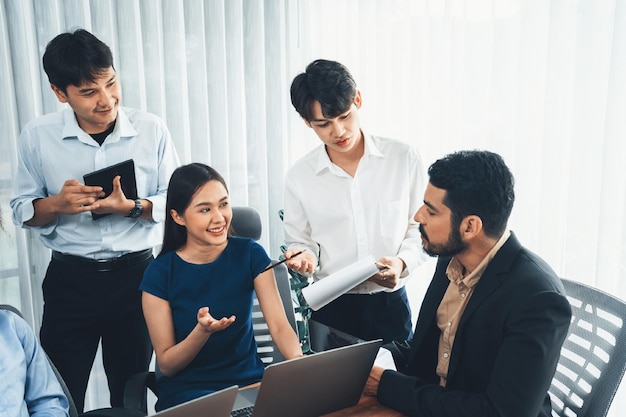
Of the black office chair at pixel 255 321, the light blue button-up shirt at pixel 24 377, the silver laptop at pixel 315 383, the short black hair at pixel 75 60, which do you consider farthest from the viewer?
the short black hair at pixel 75 60

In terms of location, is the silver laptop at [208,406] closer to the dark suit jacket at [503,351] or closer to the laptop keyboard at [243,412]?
the laptop keyboard at [243,412]

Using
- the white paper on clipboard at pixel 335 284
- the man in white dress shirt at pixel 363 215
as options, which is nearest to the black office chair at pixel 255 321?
the man in white dress shirt at pixel 363 215

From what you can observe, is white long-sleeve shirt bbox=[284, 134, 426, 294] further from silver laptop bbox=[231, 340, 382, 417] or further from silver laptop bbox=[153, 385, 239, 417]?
silver laptop bbox=[153, 385, 239, 417]

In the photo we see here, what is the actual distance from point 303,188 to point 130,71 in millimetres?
1117

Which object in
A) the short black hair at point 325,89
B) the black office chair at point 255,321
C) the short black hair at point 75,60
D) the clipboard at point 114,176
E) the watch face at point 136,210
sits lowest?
the black office chair at point 255,321

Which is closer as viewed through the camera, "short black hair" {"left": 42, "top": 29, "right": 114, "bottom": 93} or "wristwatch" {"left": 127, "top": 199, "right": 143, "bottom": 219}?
"short black hair" {"left": 42, "top": 29, "right": 114, "bottom": 93}

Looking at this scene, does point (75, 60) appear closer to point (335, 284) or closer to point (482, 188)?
point (335, 284)

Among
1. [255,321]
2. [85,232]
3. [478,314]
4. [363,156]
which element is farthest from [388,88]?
[478,314]

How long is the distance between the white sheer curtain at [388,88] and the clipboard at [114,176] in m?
0.76

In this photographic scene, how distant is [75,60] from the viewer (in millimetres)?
1877

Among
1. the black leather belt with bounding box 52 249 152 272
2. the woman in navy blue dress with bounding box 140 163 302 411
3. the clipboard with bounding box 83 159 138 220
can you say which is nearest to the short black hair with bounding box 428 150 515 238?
the woman in navy blue dress with bounding box 140 163 302 411

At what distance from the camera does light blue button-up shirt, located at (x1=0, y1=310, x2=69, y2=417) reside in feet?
4.47

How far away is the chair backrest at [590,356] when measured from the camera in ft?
4.56

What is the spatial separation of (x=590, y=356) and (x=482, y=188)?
0.53m
